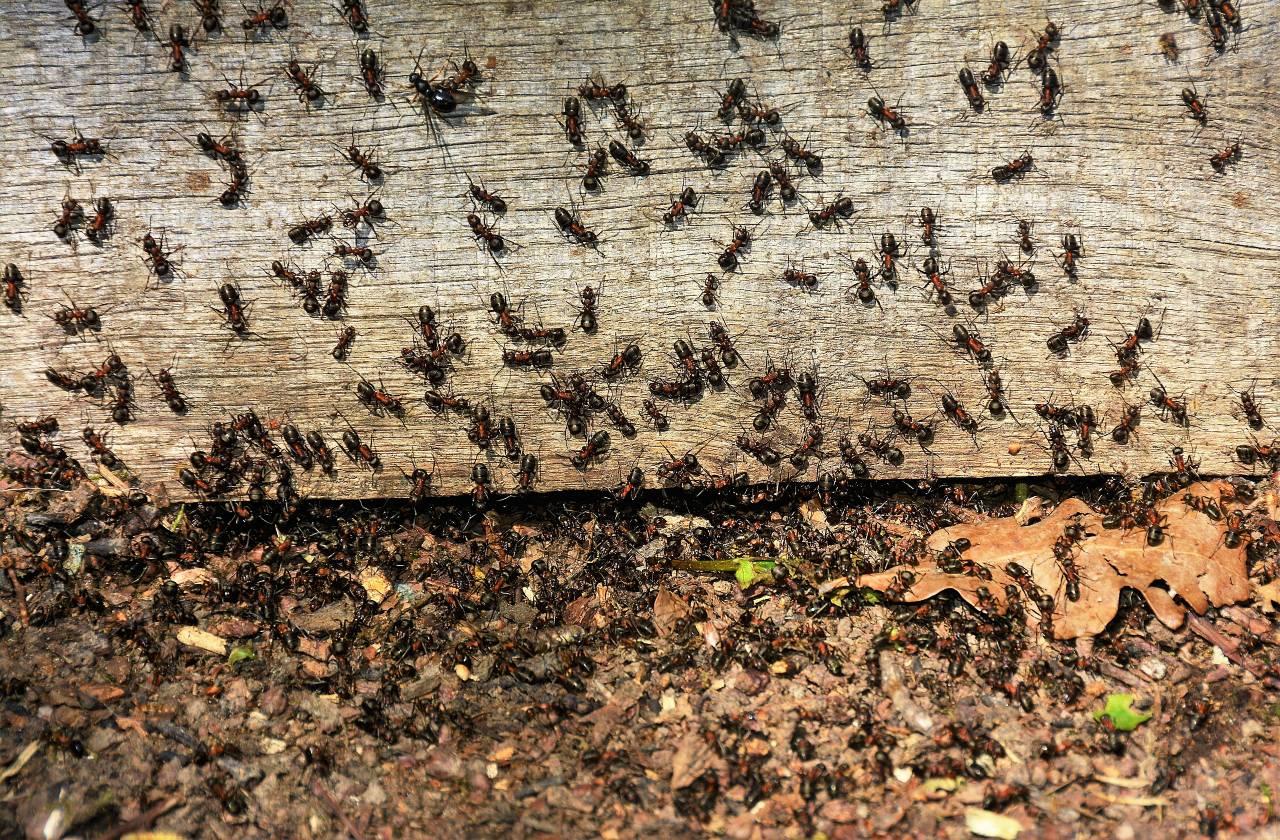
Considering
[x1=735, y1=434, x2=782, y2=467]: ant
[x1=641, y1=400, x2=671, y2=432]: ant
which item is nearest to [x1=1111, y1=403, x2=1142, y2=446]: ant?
[x1=735, y1=434, x2=782, y2=467]: ant

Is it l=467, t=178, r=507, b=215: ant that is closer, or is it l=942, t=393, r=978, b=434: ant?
l=467, t=178, r=507, b=215: ant

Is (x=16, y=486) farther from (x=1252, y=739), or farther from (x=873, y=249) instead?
(x=1252, y=739)

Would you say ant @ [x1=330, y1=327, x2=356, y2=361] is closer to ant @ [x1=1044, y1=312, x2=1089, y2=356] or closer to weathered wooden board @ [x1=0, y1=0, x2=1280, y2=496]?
weathered wooden board @ [x1=0, y1=0, x2=1280, y2=496]

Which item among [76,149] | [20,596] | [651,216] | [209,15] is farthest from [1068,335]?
[20,596]

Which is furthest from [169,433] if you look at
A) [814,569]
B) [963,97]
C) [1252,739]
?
[1252,739]

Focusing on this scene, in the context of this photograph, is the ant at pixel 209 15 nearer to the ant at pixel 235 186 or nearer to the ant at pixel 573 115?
the ant at pixel 235 186

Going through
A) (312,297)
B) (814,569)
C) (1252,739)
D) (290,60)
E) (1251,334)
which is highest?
(290,60)
